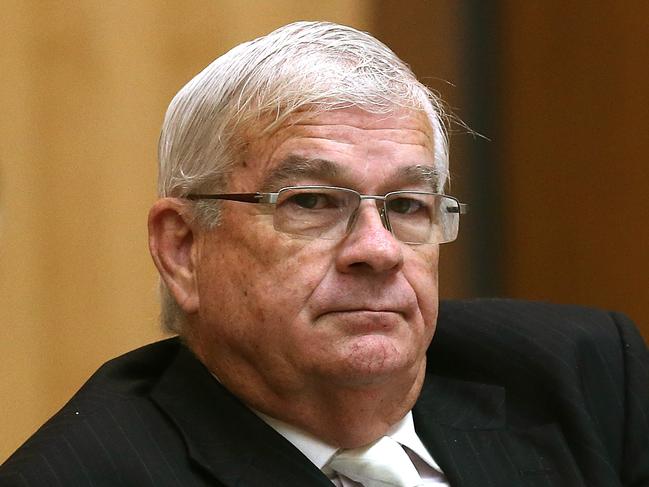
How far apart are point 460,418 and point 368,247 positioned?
0.53m

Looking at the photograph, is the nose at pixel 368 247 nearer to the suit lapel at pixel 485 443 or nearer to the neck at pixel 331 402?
the neck at pixel 331 402

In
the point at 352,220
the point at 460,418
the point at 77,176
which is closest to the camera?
the point at 352,220

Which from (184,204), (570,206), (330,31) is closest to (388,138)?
(330,31)

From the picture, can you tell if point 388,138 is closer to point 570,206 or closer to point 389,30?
point 389,30

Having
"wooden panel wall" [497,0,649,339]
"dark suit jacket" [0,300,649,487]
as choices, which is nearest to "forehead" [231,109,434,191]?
"dark suit jacket" [0,300,649,487]

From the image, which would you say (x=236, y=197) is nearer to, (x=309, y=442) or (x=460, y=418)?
(x=309, y=442)

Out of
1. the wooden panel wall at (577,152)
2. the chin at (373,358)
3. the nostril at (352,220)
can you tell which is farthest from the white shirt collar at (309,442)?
the wooden panel wall at (577,152)

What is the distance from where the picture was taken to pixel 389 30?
3818 millimetres

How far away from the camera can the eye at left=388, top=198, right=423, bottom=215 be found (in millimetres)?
2243

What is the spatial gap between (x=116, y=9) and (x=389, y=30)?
0.92 meters

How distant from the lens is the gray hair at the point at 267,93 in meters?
2.19

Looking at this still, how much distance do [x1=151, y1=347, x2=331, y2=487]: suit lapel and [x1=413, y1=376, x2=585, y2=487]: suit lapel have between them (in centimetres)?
33

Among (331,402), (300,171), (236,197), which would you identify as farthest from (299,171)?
(331,402)

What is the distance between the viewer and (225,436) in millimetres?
2193
